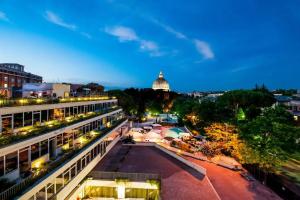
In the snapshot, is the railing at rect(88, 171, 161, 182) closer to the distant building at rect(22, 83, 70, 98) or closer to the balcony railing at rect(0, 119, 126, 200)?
the balcony railing at rect(0, 119, 126, 200)

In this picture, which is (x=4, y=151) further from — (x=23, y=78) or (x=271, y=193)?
(x=23, y=78)

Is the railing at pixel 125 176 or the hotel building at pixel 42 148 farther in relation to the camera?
the railing at pixel 125 176

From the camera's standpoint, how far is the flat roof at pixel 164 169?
2306cm

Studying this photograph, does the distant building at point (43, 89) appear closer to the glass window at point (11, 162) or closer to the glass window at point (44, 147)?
the glass window at point (44, 147)

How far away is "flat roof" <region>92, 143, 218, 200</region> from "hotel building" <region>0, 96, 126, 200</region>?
4.23 metres

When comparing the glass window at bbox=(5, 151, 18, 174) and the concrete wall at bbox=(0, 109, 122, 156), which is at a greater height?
the concrete wall at bbox=(0, 109, 122, 156)

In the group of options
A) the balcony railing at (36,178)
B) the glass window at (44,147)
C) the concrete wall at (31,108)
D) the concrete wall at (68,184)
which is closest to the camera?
the balcony railing at (36,178)

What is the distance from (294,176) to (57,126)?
30.6m

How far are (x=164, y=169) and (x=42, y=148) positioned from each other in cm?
1627

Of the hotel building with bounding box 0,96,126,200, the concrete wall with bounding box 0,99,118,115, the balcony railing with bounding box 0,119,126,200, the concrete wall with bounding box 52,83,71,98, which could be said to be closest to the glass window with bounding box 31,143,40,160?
the hotel building with bounding box 0,96,126,200

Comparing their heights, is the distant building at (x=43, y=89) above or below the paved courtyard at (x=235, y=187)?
above

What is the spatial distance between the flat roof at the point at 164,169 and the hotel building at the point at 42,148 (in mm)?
4230

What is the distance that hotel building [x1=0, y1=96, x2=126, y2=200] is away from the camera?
1303 centimetres

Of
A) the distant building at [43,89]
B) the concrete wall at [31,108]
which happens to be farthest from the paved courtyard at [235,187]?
the distant building at [43,89]
